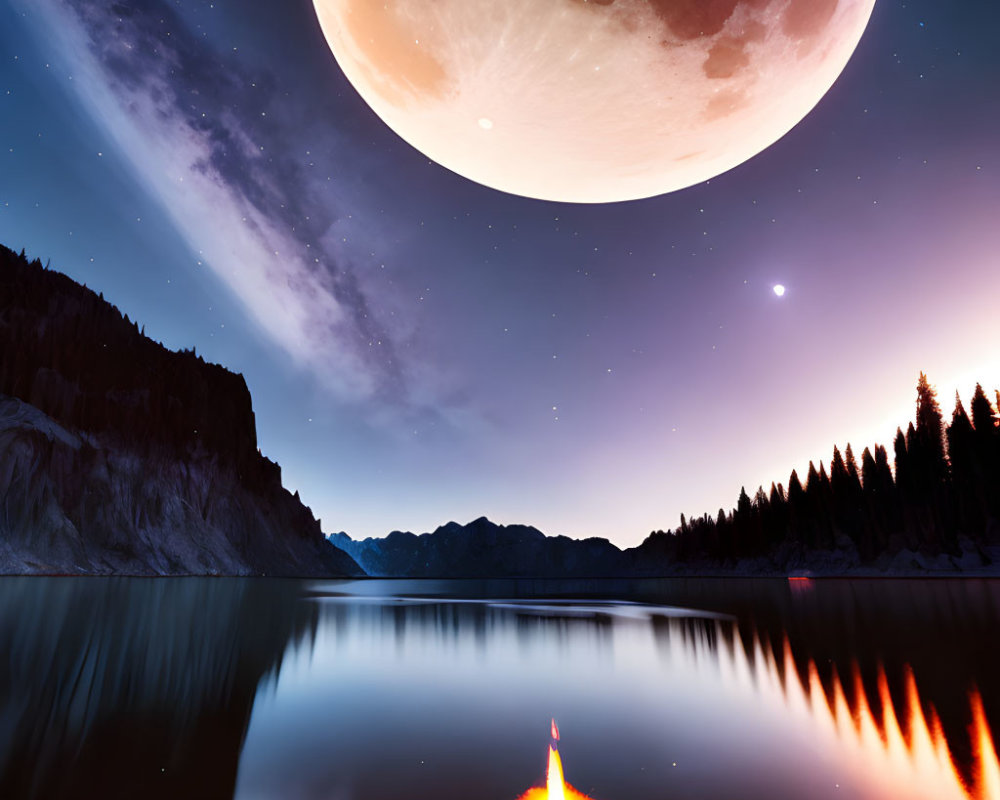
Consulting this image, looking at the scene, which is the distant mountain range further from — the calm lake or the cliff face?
the calm lake

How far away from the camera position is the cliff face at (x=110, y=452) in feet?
299

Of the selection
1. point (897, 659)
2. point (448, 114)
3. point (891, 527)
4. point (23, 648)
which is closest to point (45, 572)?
point (23, 648)

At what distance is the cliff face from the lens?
91.1 meters

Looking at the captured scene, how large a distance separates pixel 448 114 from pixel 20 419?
115021 millimetres

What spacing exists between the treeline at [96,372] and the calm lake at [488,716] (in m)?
118

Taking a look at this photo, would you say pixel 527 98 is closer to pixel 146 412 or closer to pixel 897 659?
pixel 897 659

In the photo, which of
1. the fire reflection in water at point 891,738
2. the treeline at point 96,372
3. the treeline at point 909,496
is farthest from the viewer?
the treeline at point 96,372

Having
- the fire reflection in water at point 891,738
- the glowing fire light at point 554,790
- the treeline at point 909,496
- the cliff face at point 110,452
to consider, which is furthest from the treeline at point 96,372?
the treeline at point 909,496

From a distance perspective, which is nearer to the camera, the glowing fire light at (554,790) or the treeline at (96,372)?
the glowing fire light at (554,790)

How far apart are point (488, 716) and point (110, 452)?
441ft

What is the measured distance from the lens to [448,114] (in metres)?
17.2

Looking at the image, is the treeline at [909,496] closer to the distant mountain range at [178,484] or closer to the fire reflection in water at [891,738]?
the distant mountain range at [178,484]

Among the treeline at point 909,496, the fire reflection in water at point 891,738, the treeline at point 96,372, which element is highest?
the treeline at point 96,372

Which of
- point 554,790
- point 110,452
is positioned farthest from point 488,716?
point 110,452
